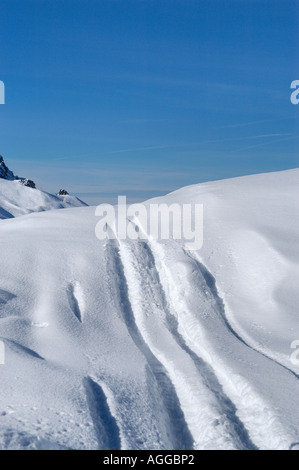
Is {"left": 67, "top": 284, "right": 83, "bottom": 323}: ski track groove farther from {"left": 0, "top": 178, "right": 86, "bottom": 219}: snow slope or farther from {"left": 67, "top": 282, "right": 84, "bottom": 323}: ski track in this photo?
{"left": 0, "top": 178, "right": 86, "bottom": 219}: snow slope

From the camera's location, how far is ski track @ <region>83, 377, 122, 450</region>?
4211mm

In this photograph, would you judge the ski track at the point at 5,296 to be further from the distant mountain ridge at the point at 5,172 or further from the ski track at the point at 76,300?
the distant mountain ridge at the point at 5,172

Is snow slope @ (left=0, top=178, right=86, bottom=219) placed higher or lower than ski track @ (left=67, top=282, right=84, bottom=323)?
higher

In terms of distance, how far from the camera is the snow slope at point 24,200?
37.5 m

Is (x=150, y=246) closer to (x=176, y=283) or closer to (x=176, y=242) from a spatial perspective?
(x=176, y=242)

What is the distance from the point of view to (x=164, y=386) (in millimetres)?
5363

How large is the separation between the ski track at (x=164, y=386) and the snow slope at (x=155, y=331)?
0.06 feet

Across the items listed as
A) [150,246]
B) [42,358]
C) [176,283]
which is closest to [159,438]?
[42,358]

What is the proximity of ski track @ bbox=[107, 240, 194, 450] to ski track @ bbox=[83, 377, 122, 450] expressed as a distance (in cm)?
52

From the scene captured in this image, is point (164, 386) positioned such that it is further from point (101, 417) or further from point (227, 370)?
point (101, 417)

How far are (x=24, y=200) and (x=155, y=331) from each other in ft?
117

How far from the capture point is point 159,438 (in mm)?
4316

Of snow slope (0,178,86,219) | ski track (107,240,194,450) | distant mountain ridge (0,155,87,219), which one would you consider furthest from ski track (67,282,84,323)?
snow slope (0,178,86,219)
